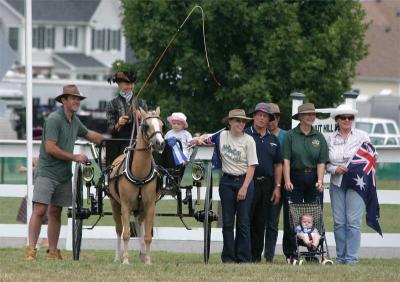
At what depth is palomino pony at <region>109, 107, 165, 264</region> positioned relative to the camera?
13570 mm

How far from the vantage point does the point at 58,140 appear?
14.7 metres

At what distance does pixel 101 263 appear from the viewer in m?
Answer: 13.6

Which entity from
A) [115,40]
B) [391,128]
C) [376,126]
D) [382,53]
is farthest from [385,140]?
[115,40]

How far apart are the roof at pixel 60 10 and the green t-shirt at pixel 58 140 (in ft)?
264

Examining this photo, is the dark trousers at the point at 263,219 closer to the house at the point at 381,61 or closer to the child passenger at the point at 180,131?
the child passenger at the point at 180,131

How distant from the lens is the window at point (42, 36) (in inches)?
3797

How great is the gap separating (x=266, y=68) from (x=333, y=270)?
1861 centimetres

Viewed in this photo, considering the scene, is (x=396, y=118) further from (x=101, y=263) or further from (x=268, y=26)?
(x=101, y=263)

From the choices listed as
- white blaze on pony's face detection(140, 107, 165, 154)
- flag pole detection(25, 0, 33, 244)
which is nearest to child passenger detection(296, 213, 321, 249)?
white blaze on pony's face detection(140, 107, 165, 154)

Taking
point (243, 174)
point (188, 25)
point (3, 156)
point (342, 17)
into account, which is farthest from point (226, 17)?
point (243, 174)

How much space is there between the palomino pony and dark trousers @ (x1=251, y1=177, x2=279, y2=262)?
1.54 m

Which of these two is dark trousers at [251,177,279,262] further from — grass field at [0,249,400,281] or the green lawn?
the green lawn

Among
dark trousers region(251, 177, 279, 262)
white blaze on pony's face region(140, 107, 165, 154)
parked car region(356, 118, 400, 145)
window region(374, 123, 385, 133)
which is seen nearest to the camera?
white blaze on pony's face region(140, 107, 165, 154)

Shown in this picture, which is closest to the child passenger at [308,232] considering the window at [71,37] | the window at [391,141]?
the window at [391,141]
